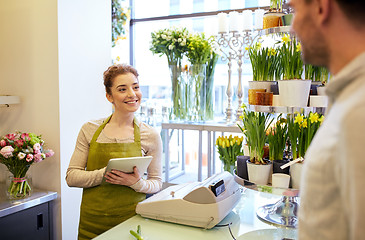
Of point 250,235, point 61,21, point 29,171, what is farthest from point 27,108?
point 250,235

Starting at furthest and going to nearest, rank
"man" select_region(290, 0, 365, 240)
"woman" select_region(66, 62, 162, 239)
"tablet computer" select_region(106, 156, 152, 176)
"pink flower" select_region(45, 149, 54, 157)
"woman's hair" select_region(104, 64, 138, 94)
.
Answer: "pink flower" select_region(45, 149, 54, 157), "woman's hair" select_region(104, 64, 138, 94), "woman" select_region(66, 62, 162, 239), "tablet computer" select_region(106, 156, 152, 176), "man" select_region(290, 0, 365, 240)

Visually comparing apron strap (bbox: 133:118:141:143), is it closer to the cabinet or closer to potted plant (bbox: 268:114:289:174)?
potted plant (bbox: 268:114:289:174)

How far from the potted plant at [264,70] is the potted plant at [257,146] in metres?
0.08

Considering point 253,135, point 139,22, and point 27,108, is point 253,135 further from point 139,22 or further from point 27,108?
point 139,22

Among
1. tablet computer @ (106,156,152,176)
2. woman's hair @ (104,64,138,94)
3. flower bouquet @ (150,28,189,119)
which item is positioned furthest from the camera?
flower bouquet @ (150,28,189,119)

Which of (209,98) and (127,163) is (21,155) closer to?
(127,163)

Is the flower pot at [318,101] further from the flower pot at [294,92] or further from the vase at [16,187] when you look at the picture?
the vase at [16,187]

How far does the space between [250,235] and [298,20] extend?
110 cm

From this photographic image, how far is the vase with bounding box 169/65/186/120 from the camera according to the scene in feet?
11.0

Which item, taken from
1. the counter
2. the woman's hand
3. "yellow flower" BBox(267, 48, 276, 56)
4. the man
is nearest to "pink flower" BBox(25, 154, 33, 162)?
the woman's hand

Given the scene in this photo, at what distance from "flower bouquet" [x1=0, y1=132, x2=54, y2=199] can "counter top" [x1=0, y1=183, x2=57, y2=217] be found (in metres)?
0.06

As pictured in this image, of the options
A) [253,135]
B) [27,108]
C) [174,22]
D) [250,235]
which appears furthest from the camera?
[174,22]

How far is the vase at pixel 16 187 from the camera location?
239cm

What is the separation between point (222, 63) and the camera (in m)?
4.02
